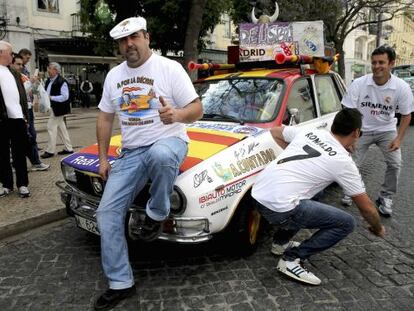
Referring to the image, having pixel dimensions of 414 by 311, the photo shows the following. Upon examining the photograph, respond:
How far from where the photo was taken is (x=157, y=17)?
15273 mm

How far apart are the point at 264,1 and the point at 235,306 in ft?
20.6

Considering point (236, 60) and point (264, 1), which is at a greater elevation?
point (264, 1)

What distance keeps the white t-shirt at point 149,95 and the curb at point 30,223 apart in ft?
6.70

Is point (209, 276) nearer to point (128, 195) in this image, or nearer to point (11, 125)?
point (128, 195)

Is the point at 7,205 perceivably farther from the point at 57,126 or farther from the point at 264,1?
the point at 264,1

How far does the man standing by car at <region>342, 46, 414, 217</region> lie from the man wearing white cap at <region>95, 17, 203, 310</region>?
261cm

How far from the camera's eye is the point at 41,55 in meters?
20.0

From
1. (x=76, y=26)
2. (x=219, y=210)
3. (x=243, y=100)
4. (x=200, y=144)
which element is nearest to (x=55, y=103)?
(x=243, y=100)

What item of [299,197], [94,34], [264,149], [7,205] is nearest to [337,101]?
[264,149]

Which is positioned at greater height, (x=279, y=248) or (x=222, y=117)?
(x=222, y=117)

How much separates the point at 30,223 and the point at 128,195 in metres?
2.10

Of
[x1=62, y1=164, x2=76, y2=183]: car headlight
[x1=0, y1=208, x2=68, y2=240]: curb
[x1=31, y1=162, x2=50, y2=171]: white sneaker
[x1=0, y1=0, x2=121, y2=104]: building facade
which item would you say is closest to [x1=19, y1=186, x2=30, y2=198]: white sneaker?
[x1=0, y1=208, x2=68, y2=240]: curb

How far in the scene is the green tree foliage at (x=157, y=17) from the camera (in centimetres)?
1361

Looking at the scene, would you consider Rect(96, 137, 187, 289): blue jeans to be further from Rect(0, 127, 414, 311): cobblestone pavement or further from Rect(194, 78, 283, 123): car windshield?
Rect(194, 78, 283, 123): car windshield
